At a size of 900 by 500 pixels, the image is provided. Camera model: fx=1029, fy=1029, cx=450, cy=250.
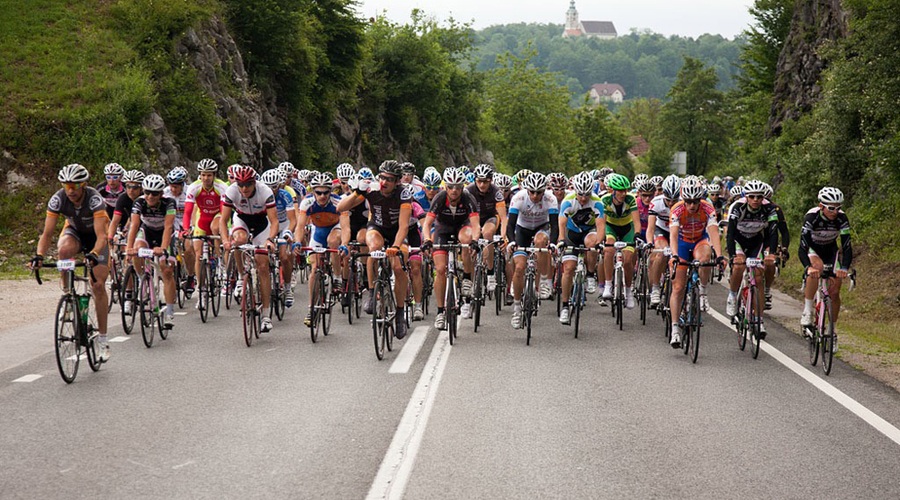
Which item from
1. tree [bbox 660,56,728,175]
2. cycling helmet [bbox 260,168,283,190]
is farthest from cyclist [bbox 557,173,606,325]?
tree [bbox 660,56,728,175]

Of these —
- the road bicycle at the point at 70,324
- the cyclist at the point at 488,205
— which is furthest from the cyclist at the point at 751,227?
the road bicycle at the point at 70,324

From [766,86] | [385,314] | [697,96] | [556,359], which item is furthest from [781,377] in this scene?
[697,96]

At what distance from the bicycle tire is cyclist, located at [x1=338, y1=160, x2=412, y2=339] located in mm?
1379

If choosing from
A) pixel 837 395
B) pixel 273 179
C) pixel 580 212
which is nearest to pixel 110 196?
pixel 273 179

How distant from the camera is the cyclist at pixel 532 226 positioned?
13.1m

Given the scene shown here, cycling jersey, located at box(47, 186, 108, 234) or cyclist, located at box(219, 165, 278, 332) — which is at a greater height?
cycling jersey, located at box(47, 186, 108, 234)

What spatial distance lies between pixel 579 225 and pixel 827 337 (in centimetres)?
512

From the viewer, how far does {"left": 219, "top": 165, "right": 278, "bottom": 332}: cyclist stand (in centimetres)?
1246

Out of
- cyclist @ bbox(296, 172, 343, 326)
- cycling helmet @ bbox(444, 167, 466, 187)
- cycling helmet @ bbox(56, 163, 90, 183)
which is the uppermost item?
cycling helmet @ bbox(56, 163, 90, 183)

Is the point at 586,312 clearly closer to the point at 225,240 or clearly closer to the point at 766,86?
the point at 225,240

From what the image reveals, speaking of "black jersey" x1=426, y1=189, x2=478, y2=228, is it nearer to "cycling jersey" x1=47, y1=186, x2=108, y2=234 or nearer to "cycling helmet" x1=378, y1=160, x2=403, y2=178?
"cycling helmet" x1=378, y1=160, x2=403, y2=178

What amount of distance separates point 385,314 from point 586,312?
5.54 m

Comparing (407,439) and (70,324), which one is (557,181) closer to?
(70,324)

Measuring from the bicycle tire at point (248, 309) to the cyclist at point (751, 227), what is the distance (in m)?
5.75
